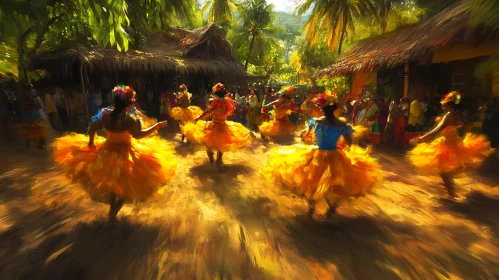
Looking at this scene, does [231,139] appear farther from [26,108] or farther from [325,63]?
[325,63]

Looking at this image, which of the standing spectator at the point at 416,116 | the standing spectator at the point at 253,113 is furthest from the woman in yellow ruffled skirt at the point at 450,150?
the standing spectator at the point at 253,113

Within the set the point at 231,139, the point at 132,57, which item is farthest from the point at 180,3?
the point at 132,57

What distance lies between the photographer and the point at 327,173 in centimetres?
383

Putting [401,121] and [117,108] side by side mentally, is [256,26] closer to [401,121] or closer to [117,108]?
[401,121]

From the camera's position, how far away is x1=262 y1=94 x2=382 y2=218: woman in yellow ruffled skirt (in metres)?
3.78

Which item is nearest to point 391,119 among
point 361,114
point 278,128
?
point 361,114

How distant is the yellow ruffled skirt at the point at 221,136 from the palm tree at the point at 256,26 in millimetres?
22664

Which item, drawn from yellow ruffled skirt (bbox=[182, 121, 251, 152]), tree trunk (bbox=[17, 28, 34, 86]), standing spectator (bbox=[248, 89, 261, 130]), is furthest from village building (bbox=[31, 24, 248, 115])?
yellow ruffled skirt (bbox=[182, 121, 251, 152])

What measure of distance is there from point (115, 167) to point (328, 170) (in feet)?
8.61

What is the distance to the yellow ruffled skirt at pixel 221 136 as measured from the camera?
6641 millimetres

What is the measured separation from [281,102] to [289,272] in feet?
22.8

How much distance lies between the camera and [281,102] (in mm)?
9453

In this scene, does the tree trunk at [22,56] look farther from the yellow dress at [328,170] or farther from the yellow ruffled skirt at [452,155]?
the yellow ruffled skirt at [452,155]

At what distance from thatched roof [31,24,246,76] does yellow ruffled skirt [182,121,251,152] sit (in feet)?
22.8
